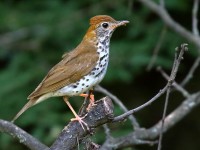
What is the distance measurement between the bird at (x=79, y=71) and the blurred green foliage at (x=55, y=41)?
6.47 feet

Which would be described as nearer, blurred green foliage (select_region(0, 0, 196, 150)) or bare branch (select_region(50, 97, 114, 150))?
bare branch (select_region(50, 97, 114, 150))

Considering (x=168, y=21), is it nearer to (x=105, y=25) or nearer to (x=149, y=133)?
(x=149, y=133)

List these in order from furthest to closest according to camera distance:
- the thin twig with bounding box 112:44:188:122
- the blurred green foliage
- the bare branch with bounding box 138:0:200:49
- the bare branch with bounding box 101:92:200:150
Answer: the blurred green foliage, the bare branch with bounding box 138:0:200:49, the bare branch with bounding box 101:92:200:150, the thin twig with bounding box 112:44:188:122

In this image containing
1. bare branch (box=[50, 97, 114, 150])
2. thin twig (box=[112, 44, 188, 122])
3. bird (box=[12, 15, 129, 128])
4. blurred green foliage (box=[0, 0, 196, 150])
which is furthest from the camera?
blurred green foliage (box=[0, 0, 196, 150])

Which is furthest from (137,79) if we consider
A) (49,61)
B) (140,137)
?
(140,137)

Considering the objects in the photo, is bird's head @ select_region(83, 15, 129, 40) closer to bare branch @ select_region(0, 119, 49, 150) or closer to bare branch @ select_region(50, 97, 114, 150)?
bare branch @ select_region(50, 97, 114, 150)

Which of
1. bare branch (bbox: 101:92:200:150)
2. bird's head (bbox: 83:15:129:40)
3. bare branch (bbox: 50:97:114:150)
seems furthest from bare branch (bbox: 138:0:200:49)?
bare branch (bbox: 50:97:114:150)

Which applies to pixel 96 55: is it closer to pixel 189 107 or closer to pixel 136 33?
pixel 189 107

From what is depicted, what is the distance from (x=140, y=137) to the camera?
21.6 feet

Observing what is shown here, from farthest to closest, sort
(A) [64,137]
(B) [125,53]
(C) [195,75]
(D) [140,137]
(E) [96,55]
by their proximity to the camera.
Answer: (C) [195,75]
(B) [125,53]
(D) [140,137]
(E) [96,55]
(A) [64,137]

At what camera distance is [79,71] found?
19.4ft

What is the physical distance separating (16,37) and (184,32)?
231 cm

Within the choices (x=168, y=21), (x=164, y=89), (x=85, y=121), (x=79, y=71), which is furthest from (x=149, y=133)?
(x=164, y=89)

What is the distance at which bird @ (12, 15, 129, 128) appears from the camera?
18.9 ft
